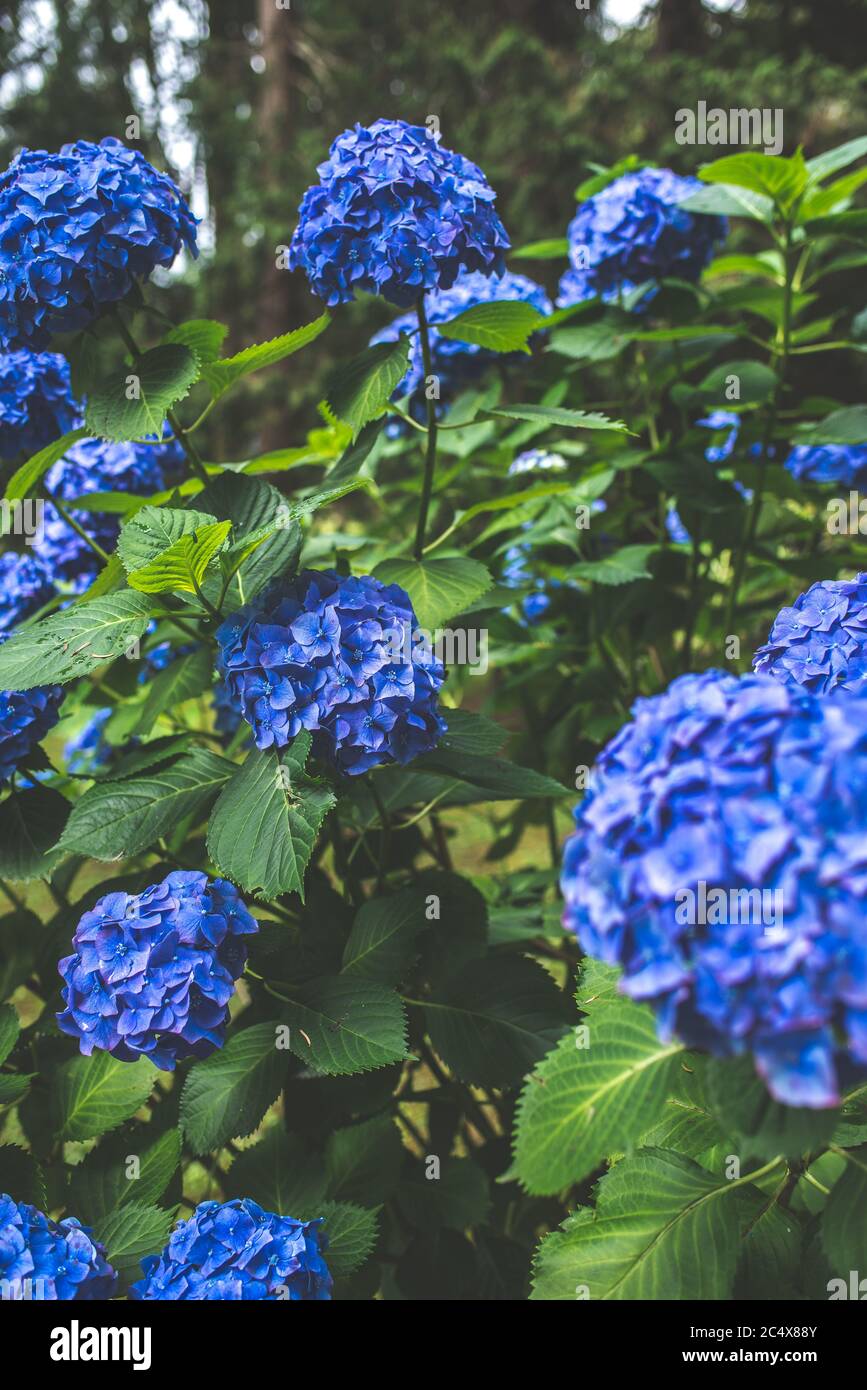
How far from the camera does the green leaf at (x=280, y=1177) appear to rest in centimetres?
150

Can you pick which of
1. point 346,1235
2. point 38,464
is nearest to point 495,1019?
point 346,1235

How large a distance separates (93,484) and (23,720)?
88cm

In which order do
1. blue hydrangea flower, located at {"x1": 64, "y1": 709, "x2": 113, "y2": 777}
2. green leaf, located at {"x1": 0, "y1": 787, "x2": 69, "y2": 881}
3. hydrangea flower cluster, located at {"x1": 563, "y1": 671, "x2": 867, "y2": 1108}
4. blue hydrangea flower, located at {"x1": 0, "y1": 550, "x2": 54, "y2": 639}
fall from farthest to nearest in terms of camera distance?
blue hydrangea flower, located at {"x1": 64, "y1": 709, "x2": 113, "y2": 777}
blue hydrangea flower, located at {"x1": 0, "y1": 550, "x2": 54, "y2": 639}
green leaf, located at {"x1": 0, "y1": 787, "x2": 69, "y2": 881}
hydrangea flower cluster, located at {"x1": 563, "y1": 671, "x2": 867, "y2": 1108}

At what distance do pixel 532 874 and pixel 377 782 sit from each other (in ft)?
2.76

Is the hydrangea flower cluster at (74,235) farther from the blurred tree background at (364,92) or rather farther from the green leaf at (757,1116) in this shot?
the blurred tree background at (364,92)

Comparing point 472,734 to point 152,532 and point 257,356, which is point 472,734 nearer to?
point 152,532

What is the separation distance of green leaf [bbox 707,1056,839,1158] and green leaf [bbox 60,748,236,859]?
817 mm

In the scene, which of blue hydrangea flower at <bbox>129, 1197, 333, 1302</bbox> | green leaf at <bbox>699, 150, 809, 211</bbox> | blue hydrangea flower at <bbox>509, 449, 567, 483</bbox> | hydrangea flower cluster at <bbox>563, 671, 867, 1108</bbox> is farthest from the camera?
blue hydrangea flower at <bbox>509, 449, 567, 483</bbox>

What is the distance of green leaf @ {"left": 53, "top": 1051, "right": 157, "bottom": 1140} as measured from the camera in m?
1.52

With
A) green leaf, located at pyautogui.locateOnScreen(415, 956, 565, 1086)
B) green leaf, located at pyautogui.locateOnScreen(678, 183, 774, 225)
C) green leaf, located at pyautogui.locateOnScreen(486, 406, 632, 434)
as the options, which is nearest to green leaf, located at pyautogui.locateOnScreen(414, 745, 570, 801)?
Answer: green leaf, located at pyautogui.locateOnScreen(415, 956, 565, 1086)

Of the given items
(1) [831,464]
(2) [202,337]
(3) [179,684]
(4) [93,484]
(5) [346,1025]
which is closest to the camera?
(5) [346,1025]

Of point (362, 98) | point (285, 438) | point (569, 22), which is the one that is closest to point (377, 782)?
point (285, 438)

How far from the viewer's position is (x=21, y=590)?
85.5 inches

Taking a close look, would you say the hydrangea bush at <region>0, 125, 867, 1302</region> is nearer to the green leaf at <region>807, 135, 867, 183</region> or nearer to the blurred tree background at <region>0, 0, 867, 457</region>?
the green leaf at <region>807, 135, 867, 183</region>
